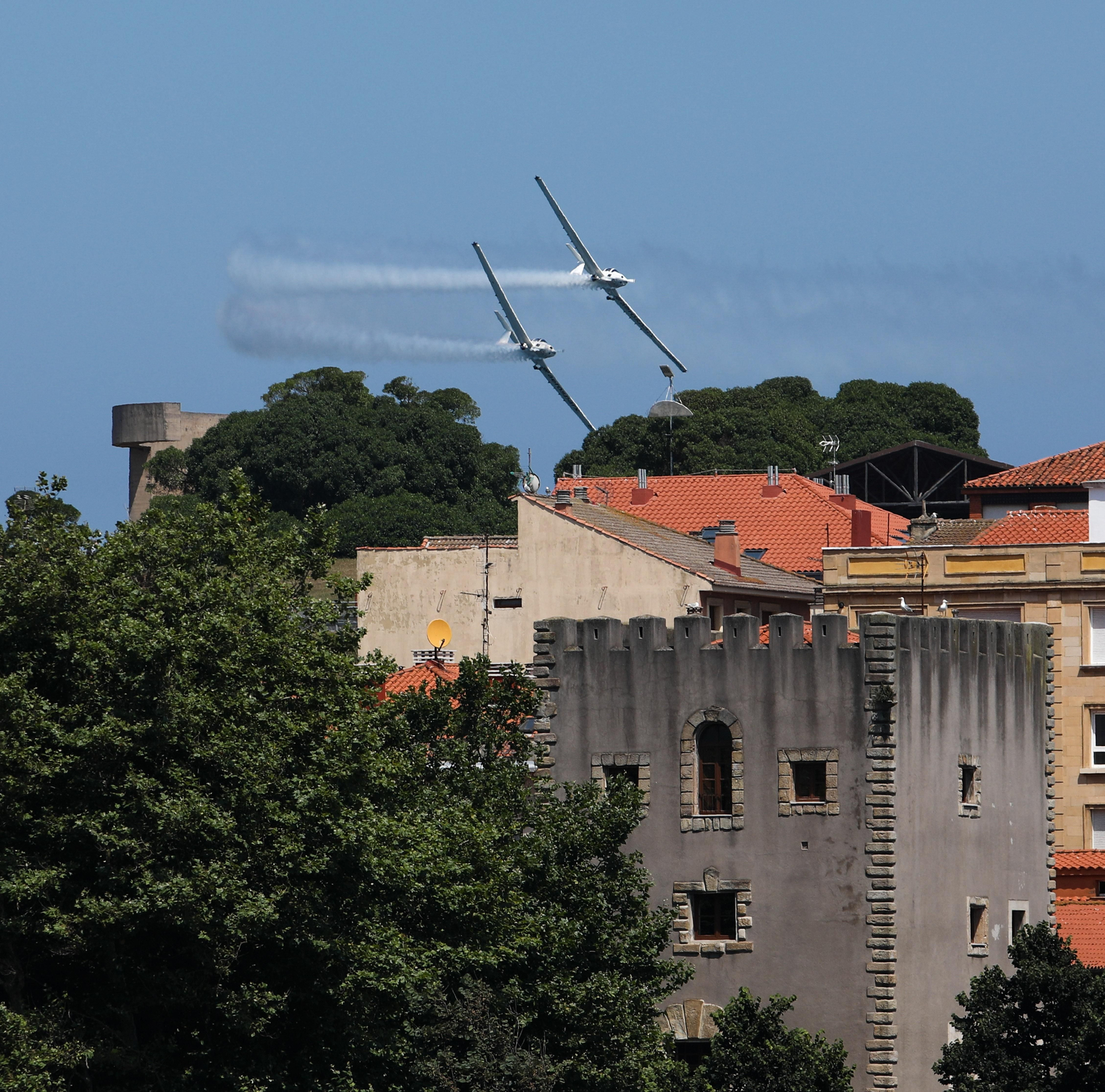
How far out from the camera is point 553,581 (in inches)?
3044

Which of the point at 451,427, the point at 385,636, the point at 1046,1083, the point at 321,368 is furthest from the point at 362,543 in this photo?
the point at 1046,1083

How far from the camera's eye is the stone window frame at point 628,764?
53.6 metres

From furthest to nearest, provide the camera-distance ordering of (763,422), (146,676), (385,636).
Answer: (763,422) → (385,636) → (146,676)

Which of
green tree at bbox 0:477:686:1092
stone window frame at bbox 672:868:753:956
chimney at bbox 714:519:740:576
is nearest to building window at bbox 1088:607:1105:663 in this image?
chimney at bbox 714:519:740:576

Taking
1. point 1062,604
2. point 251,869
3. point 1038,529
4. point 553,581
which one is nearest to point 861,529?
point 1038,529

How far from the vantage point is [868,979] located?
2021 inches

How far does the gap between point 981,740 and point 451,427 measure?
9592 centimetres

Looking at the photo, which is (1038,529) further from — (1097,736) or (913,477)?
(913,477)

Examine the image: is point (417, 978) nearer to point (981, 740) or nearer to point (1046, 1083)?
point (1046, 1083)

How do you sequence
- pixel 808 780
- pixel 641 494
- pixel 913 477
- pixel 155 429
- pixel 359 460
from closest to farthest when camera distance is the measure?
pixel 808 780 → pixel 641 494 → pixel 913 477 → pixel 359 460 → pixel 155 429

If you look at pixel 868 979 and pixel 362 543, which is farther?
pixel 362 543

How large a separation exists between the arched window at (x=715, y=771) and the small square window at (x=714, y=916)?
1.71 metres

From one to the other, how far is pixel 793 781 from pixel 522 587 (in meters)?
26.5

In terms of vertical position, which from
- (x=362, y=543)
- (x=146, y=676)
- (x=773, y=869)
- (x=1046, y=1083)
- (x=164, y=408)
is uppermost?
(x=164, y=408)
